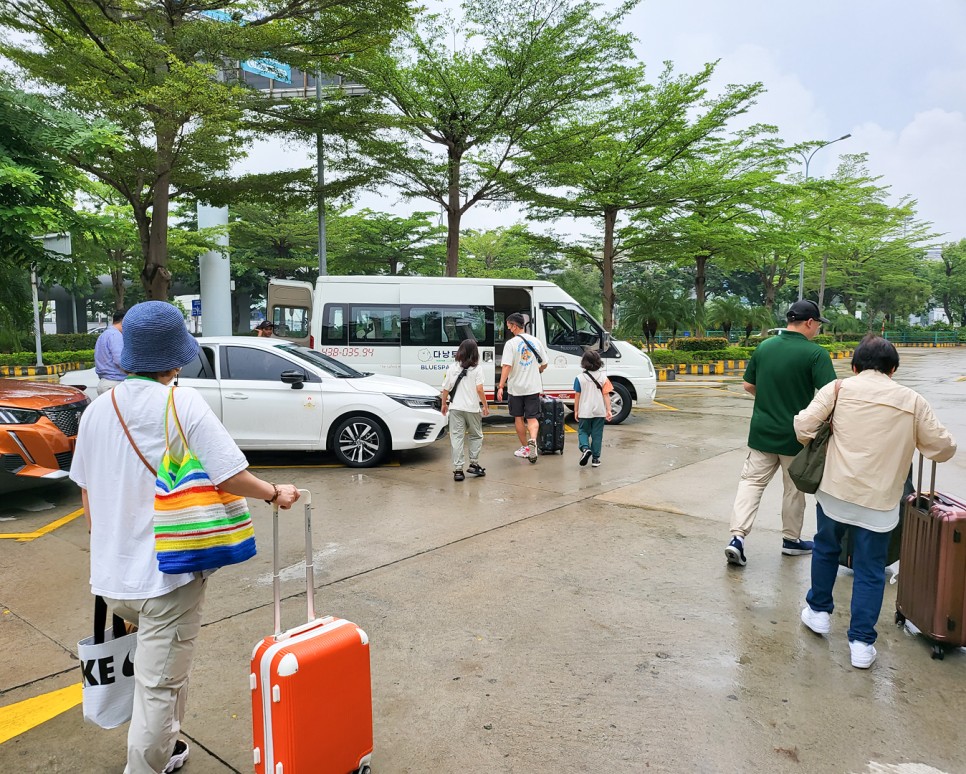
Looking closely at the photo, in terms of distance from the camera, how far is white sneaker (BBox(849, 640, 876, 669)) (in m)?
3.27

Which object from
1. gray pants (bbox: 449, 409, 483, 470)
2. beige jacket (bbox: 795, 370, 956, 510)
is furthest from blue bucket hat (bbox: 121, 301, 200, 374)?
gray pants (bbox: 449, 409, 483, 470)

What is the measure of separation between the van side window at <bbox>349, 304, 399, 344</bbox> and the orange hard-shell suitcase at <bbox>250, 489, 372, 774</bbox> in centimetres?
860

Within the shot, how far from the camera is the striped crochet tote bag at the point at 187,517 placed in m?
2.10

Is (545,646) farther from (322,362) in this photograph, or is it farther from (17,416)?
(322,362)

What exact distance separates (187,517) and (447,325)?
886cm

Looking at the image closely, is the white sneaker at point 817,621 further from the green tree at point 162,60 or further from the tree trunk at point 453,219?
the tree trunk at point 453,219

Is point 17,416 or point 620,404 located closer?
point 17,416

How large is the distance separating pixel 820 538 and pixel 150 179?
43.7 feet

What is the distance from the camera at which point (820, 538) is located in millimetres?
3598

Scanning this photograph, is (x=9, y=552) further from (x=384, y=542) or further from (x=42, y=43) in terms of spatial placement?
(x=42, y=43)

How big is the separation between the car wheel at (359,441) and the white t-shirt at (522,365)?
5.43 feet

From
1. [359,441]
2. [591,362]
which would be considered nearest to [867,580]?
[591,362]

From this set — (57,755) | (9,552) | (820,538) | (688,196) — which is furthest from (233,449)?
(688,196)

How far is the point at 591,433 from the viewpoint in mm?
7809
